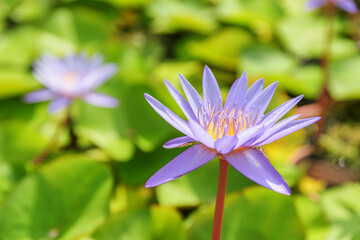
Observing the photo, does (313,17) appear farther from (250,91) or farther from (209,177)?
(250,91)

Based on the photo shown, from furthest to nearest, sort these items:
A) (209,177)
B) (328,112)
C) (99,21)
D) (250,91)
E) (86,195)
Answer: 1. (99,21)
2. (328,112)
3. (209,177)
4. (86,195)
5. (250,91)

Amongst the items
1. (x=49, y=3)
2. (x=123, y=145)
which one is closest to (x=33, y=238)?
(x=123, y=145)

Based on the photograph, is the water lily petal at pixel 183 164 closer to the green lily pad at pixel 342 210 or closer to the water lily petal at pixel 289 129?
the water lily petal at pixel 289 129

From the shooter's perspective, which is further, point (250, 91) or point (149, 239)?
point (149, 239)

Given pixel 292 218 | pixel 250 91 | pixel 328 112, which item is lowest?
pixel 328 112

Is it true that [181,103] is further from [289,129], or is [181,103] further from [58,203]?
[58,203]

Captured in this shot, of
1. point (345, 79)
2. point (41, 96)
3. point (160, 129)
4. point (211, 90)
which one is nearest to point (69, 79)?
point (41, 96)

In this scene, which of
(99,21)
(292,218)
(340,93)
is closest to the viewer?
(292,218)
